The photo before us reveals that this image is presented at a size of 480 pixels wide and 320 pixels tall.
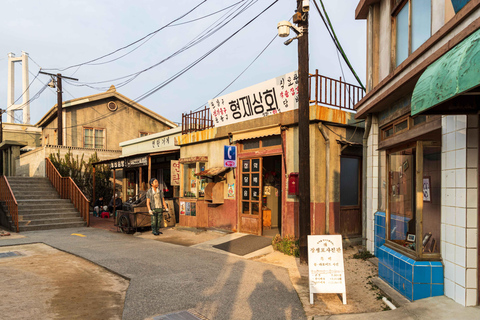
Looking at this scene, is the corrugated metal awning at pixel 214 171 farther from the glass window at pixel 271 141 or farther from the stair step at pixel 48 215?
the stair step at pixel 48 215

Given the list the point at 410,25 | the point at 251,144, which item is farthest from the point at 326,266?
the point at 251,144

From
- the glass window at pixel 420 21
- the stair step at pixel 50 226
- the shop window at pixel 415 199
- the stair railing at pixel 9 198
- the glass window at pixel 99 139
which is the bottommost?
the stair step at pixel 50 226

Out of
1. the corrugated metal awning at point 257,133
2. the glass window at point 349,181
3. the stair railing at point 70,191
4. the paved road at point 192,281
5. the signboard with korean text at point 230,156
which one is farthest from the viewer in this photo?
the stair railing at point 70,191

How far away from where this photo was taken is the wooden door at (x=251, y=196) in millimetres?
10953

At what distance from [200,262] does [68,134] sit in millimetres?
21385

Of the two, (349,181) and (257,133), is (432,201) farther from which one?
(257,133)

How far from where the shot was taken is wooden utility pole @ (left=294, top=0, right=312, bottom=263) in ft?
26.0

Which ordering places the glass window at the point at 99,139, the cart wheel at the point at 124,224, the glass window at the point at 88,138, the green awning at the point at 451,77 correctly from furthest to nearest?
the glass window at the point at 99,139, the glass window at the point at 88,138, the cart wheel at the point at 124,224, the green awning at the point at 451,77

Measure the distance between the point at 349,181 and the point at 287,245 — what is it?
304 cm

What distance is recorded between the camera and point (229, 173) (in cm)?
1217

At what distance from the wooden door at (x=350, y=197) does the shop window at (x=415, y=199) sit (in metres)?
3.67

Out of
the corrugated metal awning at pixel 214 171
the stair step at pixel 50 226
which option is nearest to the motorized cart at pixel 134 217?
the stair step at pixel 50 226

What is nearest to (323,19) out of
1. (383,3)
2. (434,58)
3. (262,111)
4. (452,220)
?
(383,3)

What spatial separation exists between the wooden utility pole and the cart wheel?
7.34m
